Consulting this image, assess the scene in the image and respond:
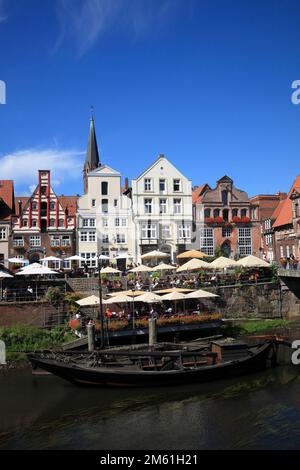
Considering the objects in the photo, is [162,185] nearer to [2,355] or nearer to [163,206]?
[163,206]

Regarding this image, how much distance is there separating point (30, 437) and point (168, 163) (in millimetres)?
41123

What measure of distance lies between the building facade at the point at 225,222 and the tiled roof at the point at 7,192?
21.2 metres

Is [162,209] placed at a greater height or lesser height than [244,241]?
greater

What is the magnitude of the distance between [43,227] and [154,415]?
1352 inches

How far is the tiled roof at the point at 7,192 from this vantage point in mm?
52844

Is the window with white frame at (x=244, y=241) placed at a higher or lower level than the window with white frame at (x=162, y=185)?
lower

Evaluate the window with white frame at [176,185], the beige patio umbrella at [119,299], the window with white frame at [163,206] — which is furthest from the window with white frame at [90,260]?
the beige patio umbrella at [119,299]

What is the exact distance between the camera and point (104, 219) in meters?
51.7

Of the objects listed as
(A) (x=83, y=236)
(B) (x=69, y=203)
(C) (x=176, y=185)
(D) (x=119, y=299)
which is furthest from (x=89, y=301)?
(C) (x=176, y=185)

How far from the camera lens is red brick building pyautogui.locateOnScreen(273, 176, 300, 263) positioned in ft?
162

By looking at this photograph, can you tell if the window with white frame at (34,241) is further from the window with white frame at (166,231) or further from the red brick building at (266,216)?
the red brick building at (266,216)
